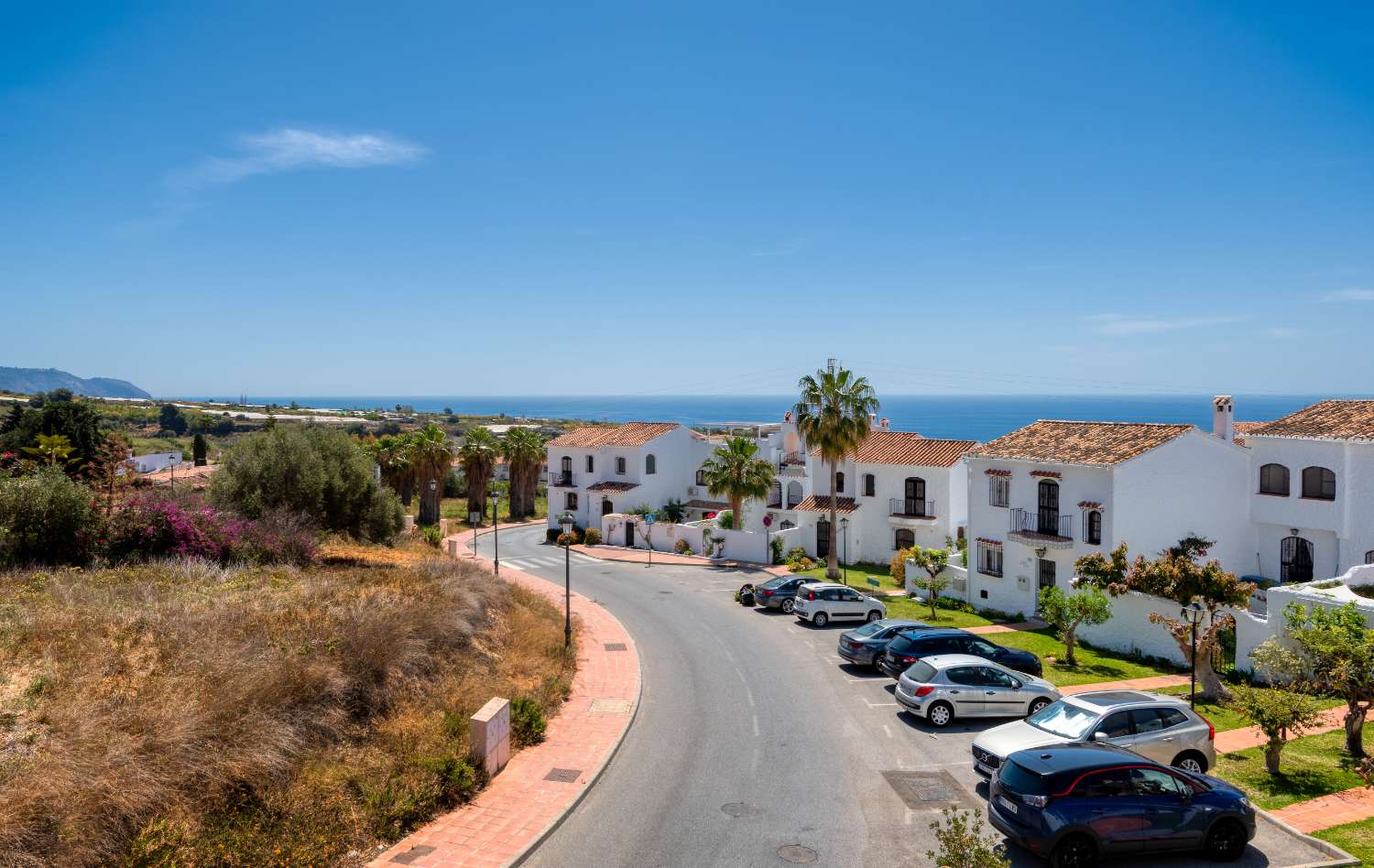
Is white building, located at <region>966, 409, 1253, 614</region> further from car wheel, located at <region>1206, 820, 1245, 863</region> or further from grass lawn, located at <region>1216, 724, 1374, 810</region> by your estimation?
car wheel, located at <region>1206, 820, 1245, 863</region>

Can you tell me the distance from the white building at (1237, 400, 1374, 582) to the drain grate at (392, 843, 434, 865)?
104 ft

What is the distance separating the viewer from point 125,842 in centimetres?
1023

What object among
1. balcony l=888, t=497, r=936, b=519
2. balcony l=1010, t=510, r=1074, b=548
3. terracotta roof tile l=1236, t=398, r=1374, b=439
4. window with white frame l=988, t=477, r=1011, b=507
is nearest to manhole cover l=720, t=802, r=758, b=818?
balcony l=1010, t=510, r=1074, b=548

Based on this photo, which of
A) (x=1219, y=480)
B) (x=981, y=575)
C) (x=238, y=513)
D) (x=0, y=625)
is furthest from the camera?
(x=981, y=575)

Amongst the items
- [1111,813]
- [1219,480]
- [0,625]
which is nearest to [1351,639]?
[1111,813]

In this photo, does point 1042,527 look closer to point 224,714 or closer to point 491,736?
point 491,736

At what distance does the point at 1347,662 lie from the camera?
594 inches

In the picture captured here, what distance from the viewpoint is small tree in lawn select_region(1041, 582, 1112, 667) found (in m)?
24.0

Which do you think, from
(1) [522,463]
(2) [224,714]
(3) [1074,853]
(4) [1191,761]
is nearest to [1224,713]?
(4) [1191,761]

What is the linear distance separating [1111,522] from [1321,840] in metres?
17.4

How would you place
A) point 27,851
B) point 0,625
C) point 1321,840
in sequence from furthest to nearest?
1. point 0,625
2. point 1321,840
3. point 27,851

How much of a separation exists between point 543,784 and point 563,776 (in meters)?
0.52

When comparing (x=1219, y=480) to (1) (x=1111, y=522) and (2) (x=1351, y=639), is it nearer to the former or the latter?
(1) (x=1111, y=522)

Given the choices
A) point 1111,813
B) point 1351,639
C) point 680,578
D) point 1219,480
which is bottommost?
point 680,578
